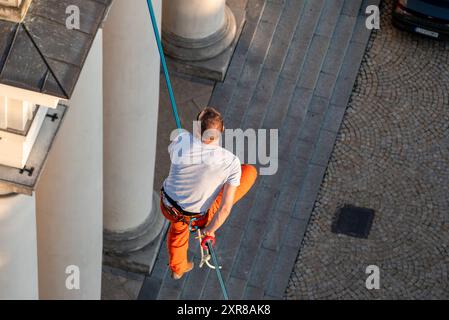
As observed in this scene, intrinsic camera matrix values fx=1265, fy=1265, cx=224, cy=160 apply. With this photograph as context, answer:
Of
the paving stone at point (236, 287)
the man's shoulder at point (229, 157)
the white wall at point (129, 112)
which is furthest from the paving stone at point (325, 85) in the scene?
the man's shoulder at point (229, 157)

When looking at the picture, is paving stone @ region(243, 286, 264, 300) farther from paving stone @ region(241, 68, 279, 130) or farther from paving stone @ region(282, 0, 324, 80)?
paving stone @ region(282, 0, 324, 80)

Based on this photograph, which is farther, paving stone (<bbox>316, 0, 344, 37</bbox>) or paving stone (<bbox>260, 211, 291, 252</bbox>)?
paving stone (<bbox>316, 0, 344, 37</bbox>)

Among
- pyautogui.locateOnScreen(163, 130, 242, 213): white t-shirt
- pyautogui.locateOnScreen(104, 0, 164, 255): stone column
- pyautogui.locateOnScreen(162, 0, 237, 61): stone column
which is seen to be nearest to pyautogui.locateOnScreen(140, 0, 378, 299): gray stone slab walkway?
pyautogui.locateOnScreen(162, 0, 237, 61): stone column

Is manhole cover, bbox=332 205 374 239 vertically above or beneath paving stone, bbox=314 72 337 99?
beneath

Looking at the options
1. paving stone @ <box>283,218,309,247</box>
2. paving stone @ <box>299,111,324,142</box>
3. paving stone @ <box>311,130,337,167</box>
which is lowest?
paving stone @ <box>283,218,309,247</box>

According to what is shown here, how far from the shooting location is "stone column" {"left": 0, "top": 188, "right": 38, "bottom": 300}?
15195 millimetres

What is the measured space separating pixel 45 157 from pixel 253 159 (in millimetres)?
11138

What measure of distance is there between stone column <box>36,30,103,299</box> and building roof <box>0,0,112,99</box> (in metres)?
3.16

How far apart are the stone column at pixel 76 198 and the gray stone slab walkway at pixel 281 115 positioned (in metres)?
3.55

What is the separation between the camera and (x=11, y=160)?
45.5 ft

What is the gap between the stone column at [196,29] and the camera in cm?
2408

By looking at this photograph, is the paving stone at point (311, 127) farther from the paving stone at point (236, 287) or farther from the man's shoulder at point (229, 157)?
the man's shoulder at point (229, 157)
